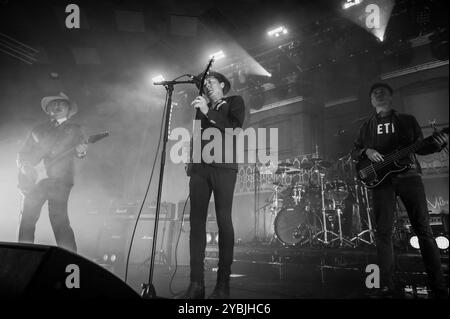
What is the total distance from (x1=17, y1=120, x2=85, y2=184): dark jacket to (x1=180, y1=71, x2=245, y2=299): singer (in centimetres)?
202

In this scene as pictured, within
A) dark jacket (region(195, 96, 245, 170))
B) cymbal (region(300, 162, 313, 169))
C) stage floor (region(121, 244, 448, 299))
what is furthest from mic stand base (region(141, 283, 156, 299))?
cymbal (region(300, 162, 313, 169))

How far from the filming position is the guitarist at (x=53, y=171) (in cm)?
324

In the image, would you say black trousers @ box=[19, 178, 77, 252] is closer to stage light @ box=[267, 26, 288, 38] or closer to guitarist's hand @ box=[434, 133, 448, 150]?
guitarist's hand @ box=[434, 133, 448, 150]

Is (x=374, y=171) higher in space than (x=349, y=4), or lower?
lower

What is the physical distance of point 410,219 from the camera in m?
2.48

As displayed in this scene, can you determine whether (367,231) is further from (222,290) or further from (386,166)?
(222,290)

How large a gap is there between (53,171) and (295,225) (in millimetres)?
4952

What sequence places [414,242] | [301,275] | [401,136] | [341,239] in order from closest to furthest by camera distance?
[401,136]
[301,275]
[414,242]
[341,239]

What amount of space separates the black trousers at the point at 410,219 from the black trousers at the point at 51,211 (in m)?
3.38

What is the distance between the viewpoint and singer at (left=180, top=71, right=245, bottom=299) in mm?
2162

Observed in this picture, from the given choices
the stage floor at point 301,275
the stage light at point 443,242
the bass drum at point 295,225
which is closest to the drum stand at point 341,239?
the bass drum at point 295,225

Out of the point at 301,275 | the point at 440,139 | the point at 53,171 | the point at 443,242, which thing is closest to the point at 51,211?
the point at 53,171

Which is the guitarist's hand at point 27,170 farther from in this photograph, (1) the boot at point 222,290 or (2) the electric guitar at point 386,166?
(2) the electric guitar at point 386,166
